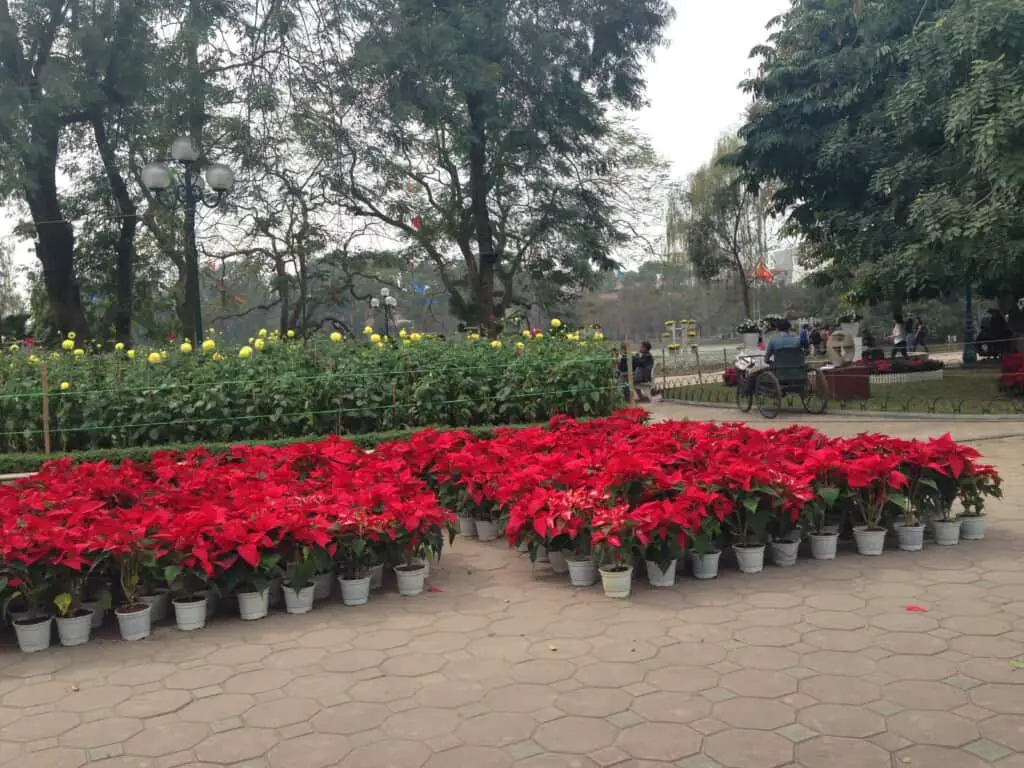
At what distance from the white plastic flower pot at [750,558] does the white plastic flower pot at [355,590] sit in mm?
1966

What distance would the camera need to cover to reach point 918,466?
4.87 m

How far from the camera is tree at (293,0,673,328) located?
46.8 ft

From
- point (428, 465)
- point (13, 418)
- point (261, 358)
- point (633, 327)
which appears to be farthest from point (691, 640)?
point (633, 327)

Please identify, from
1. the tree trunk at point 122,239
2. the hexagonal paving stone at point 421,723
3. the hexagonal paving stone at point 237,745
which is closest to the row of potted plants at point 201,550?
the hexagonal paving stone at point 237,745

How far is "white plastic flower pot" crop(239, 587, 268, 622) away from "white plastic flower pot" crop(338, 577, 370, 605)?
38 cm

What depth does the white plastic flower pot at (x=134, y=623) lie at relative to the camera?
3828mm

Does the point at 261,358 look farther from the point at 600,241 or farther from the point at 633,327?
the point at 633,327

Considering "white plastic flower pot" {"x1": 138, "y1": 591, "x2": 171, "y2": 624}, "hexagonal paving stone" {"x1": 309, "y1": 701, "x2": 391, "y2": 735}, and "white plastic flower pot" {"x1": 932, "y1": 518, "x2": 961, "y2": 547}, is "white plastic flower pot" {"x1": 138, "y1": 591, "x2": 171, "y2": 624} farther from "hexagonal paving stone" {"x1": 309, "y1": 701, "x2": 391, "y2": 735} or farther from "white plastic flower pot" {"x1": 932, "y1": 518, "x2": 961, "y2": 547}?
"white plastic flower pot" {"x1": 932, "y1": 518, "x2": 961, "y2": 547}

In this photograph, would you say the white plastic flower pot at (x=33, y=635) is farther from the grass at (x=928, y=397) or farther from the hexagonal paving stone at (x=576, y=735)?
the grass at (x=928, y=397)

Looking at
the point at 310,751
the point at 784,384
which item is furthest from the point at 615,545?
the point at 784,384

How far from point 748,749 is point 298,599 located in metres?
2.34

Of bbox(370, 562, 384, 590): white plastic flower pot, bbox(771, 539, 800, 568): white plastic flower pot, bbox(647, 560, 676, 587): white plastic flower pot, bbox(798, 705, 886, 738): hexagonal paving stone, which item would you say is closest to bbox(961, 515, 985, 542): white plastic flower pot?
bbox(771, 539, 800, 568): white plastic flower pot

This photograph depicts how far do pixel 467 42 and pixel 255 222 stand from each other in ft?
19.4

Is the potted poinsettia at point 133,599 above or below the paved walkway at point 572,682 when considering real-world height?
above
